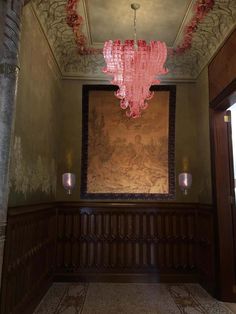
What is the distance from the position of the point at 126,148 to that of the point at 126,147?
17 mm

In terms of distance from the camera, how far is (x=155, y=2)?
323 centimetres

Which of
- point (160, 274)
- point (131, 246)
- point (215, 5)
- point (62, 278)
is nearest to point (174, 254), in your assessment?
point (160, 274)

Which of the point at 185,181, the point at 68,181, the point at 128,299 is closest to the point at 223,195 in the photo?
the point at 185,181

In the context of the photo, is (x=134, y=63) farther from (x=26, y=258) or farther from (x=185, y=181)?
(x=26, y=258)

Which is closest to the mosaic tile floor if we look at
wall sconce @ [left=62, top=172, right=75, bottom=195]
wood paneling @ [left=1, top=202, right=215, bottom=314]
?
wood paneling @ [left=1, top=202, right=215, bottom=314]

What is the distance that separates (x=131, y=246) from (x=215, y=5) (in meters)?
3.45

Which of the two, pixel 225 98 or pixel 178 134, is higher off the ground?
pixel 225 98

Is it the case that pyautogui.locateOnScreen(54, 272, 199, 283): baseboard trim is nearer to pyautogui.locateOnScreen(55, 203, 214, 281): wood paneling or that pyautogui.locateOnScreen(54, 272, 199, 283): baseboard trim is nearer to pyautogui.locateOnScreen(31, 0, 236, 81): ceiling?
pyautogui.locateOnScreen(55, 203, 214, 281): wood paneling

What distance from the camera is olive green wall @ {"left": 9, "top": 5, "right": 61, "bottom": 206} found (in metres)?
2.61

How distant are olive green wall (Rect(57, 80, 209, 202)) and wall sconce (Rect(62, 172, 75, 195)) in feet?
0.48

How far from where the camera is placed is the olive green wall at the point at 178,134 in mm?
4445

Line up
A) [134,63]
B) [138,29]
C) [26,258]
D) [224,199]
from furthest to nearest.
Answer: [138,29], [224,199], [134,63], [26,258]

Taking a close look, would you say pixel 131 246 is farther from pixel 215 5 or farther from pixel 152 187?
pixel 215 5

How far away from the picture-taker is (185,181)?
4.30m
